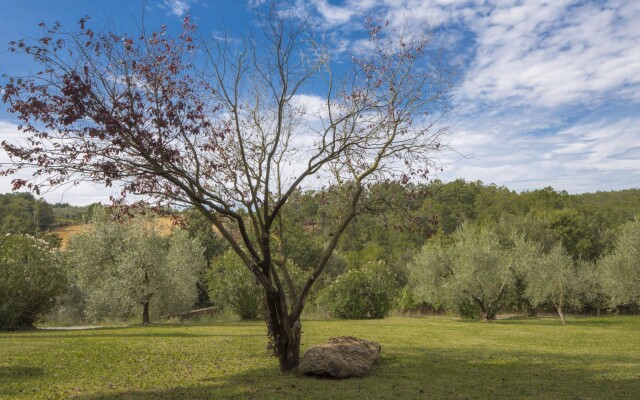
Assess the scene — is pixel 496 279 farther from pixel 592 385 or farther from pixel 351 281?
pixel 592 385

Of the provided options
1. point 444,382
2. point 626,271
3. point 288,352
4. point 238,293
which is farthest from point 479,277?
point 288,352

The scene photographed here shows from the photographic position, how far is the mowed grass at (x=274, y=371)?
8.59 meters

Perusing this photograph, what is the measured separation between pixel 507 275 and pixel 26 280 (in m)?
26.1

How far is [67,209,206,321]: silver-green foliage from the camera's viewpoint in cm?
2558

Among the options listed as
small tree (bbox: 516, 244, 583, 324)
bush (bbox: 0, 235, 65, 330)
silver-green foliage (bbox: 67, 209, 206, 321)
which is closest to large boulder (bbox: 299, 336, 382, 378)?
bush (bbox: 0, 235, 65, 330)

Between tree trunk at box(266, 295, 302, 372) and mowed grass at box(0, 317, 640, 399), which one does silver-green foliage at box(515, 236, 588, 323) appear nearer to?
mowed grass at box(0, 317, 640, 399)

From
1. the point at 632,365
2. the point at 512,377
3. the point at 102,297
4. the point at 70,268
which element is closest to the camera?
the point at 512,377

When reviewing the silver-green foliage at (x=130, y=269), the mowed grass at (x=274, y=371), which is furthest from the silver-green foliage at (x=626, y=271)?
the silver-green foliage at (x=130, y=269)

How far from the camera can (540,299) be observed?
34.1m

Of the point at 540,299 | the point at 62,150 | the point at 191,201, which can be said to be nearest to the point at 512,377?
the point at 191,201

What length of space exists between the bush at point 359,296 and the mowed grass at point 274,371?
14.5m

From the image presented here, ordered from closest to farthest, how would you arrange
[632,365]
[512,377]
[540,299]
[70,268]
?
[512,377]
[632,365]
[70,268]
[540,299]

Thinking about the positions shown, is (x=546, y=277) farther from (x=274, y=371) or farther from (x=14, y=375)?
(x=14, y=375)

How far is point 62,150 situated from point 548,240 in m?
62.3
